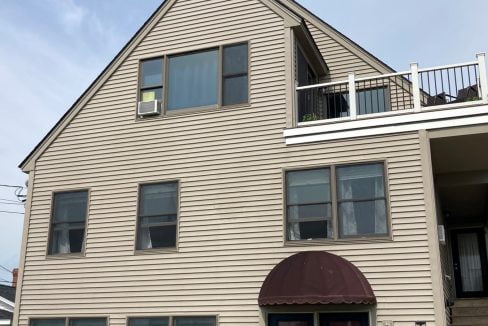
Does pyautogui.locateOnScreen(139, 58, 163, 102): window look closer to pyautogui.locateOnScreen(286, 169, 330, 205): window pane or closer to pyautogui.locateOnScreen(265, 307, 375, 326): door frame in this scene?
pyautogui.locateOnScreen(286, 169, 330, 205): window pane

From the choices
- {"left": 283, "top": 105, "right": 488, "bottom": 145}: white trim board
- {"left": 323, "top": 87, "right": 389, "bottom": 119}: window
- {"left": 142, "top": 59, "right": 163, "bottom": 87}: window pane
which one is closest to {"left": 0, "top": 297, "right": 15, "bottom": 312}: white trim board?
{"left": 142, "top": 59, "right": 163, "bottom": 87}: window pane

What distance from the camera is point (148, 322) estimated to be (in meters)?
11.9

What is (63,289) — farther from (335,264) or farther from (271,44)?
(271,44)

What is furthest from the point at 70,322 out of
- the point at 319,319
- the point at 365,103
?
the point at 365,103

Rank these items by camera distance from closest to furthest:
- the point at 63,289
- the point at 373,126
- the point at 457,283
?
the point at 373,126 < the point at 63,289 < the point at 457,283

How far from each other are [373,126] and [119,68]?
6.61 metres

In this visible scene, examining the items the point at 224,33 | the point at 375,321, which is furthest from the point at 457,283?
the point at 224,33

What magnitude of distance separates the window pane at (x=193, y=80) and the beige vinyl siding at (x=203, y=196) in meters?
0.34

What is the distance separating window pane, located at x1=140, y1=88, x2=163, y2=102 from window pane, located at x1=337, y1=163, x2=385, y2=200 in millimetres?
4854

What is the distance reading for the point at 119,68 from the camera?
13969mm

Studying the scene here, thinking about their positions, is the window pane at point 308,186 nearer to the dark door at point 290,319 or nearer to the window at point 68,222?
the dark door at point 290,319

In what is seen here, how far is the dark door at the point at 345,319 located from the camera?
401 inches

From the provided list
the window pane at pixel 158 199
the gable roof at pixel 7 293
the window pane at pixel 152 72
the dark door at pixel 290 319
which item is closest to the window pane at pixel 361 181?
the dark door at pixel 290 319

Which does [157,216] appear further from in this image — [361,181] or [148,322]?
[361,181]
